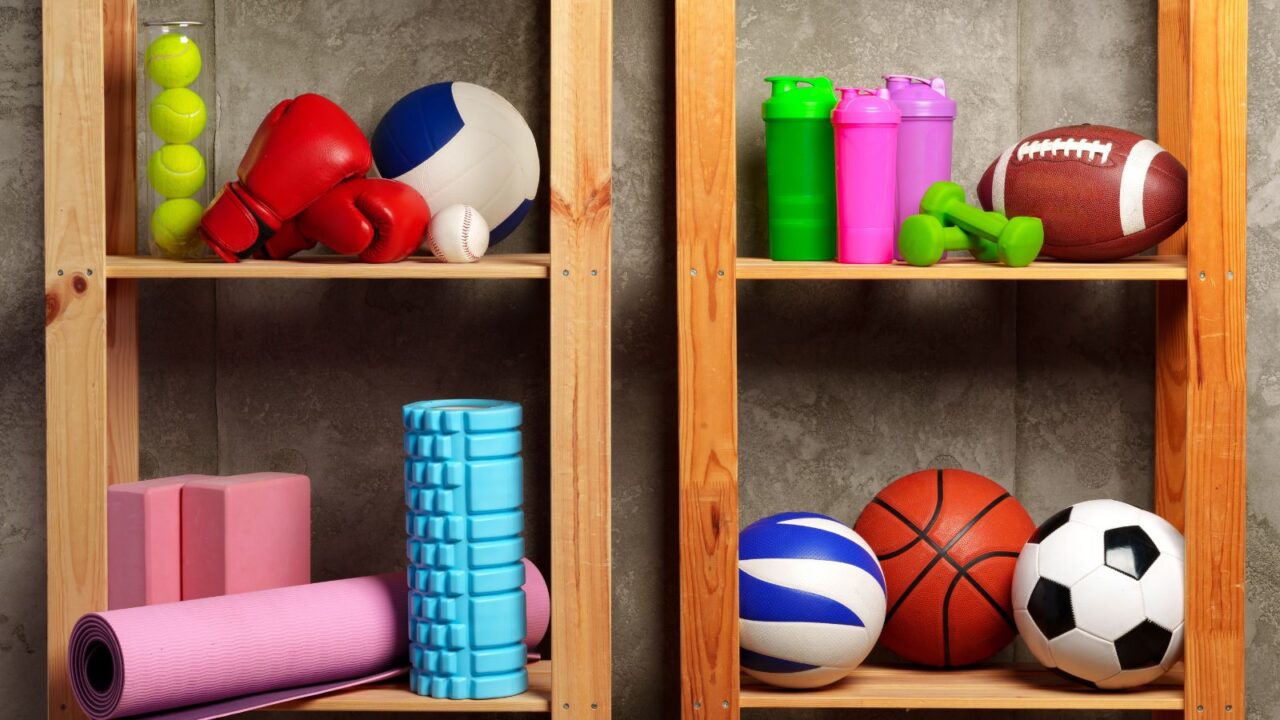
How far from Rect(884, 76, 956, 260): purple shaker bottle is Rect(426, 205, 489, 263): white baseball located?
68cm

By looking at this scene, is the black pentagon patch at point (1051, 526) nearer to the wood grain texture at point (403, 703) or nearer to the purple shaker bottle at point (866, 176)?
the purple shaker bottle at point (866, 176)

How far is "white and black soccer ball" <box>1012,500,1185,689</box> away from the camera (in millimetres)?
1844

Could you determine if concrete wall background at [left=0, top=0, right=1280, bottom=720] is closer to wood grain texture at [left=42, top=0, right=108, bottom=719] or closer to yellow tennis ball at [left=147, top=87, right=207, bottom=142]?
yellow tennis ball at [left=147, top=87, right=207, bottom=142]

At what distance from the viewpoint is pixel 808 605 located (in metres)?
1.84

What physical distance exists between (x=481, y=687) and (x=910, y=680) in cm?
69

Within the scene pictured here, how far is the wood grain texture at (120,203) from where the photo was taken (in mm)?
2098

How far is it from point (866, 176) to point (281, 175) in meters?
0.90

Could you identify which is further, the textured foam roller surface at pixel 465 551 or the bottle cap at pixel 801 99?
the bottle cap at pixel 801 99

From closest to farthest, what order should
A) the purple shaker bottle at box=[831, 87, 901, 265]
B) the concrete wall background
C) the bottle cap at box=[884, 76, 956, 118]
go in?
the purple shaker bottle at box=[831, 87, 901, 265] < the bottle cap at box=[884, 76, 956, 118] < the concrete wall background

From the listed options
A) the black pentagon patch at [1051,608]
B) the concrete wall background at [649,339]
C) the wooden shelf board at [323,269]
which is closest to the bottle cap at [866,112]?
the concrete wall background at [649,339]

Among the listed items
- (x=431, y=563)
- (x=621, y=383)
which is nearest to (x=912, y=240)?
(x=621, y=383)

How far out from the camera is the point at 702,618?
1865 mm

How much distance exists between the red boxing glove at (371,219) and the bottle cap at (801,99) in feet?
1.94

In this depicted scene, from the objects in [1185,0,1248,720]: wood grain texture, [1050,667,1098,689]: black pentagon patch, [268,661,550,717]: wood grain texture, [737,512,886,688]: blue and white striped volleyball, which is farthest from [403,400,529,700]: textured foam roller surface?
[1185,0,1248,720]: wood grain texture
